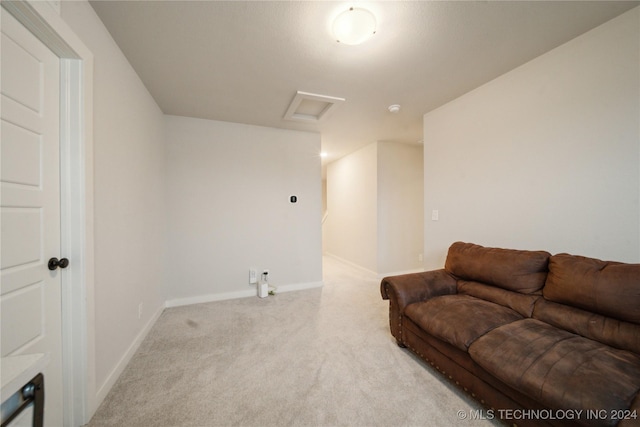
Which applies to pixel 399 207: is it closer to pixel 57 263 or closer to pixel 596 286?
pixel 596 286

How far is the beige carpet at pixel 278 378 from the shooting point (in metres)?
1.37

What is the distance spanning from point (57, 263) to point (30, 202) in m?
0.34

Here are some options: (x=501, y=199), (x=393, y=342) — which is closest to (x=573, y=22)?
(x=501, y=199)

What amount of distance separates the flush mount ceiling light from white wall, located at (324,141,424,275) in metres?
2.79

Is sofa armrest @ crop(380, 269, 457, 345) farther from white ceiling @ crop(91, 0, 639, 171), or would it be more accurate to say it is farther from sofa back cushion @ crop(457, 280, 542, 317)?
white ceiling @ crop(91, 0, 639, 171)

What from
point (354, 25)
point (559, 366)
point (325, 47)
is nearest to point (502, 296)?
point (559, 366)

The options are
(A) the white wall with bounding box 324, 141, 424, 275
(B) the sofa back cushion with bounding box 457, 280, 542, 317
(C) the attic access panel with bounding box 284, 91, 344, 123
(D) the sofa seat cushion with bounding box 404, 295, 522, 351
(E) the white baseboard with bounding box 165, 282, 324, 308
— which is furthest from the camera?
(A) the white wall with bounding box 324, 141, 424, 275

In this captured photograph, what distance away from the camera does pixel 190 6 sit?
4.71 feet

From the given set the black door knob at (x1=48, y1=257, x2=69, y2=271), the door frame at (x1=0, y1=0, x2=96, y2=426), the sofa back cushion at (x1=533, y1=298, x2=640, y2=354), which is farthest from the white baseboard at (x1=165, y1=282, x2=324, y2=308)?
the sofa back cushion at (x1=533, y1=298, x2=640, y2=354)

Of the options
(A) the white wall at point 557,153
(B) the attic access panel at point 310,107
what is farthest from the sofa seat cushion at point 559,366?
(B) the attic access panel at point 310,107

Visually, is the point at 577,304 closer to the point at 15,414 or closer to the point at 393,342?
the point at 393,342

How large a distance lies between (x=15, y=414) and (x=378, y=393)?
64.6 inches

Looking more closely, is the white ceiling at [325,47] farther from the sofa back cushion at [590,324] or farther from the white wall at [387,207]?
the sofa back cushion at [590,324]

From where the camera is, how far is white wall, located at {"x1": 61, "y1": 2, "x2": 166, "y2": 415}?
147cm
